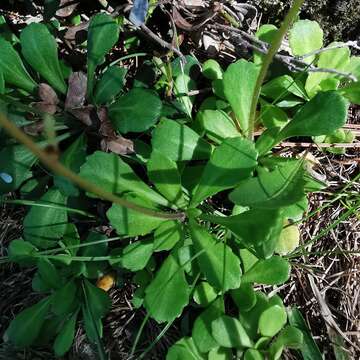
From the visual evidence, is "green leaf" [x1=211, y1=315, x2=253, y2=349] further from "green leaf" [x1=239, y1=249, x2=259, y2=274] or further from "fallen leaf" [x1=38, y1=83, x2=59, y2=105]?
"fallen leaf" [x1=38, y1=83, x2=59, y2=105]

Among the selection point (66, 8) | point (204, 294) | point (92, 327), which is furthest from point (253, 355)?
point (66, 8)

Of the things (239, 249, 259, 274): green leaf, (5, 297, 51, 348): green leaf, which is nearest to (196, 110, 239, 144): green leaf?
(239, 249, 259, 274): green leaf

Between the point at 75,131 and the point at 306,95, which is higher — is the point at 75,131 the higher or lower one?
the lower one

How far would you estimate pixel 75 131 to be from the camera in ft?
4.94

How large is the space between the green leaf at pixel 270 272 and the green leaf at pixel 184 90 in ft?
1.54

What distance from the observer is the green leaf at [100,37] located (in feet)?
4.76

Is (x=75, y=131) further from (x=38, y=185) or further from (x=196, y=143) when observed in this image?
(x=196, y=143)

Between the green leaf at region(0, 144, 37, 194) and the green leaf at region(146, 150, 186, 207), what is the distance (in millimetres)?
381

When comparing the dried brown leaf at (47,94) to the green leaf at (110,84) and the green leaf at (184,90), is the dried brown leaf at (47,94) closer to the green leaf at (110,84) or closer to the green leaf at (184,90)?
the green leaf at (110,84)

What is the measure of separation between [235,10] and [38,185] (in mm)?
819

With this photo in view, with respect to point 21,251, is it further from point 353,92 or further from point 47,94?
point 353,92

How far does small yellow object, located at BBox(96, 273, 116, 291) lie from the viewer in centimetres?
155

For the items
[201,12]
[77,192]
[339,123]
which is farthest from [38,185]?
[339,123]

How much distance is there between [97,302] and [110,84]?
23.5 inches
